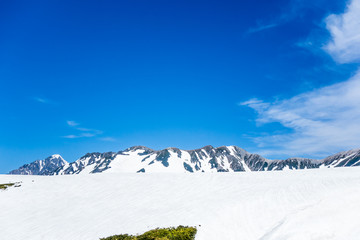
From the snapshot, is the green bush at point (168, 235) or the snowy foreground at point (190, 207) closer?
the snowy foreground at point (190, 207)

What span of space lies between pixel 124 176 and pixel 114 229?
17496mm

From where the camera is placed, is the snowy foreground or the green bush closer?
the snowy foreground

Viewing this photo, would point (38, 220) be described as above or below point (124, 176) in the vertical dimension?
below

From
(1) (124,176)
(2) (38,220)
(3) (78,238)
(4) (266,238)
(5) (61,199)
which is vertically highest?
(1) (124,176)

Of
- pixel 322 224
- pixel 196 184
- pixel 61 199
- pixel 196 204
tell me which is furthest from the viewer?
pixel 196 184

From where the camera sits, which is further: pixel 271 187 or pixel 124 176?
pixel 124 176

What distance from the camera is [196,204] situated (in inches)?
854

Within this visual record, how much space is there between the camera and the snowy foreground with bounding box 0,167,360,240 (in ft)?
41.3

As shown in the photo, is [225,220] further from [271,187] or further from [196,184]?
[196,184]

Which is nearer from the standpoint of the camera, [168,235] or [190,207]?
[168,235]

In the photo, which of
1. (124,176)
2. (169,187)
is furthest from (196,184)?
(124,176)

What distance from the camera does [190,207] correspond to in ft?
69.2

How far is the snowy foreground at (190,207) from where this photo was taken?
12.6m

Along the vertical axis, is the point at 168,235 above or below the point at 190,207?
below
